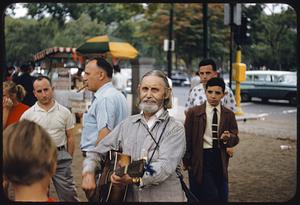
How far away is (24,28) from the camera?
2648cm

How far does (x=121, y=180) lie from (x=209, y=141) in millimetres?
1574

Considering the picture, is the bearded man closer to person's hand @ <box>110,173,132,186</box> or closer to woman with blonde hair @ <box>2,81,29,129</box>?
person's hand @ <box>110,173,132,186</box>

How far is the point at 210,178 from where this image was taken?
449 centimetres

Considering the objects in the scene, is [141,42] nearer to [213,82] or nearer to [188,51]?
[188,51]

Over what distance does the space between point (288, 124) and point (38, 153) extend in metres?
12.5

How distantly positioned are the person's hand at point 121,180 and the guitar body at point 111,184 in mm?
75

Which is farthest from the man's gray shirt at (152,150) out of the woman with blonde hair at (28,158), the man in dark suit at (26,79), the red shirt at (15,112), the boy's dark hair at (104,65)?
the man in dark suit at (26,79)

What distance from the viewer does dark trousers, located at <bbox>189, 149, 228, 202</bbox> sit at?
176 inches

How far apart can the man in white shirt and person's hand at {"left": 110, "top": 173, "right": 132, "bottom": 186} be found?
1879 millimetres

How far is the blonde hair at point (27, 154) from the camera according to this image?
222 cm

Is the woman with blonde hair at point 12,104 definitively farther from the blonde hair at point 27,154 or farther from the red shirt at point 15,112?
the blonde hair at point 27,154

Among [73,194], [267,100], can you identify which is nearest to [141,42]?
[267,100]

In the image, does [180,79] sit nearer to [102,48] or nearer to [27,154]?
[102,48]

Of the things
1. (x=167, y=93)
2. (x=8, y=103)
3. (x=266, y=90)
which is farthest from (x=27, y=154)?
(x=266, y=90)
